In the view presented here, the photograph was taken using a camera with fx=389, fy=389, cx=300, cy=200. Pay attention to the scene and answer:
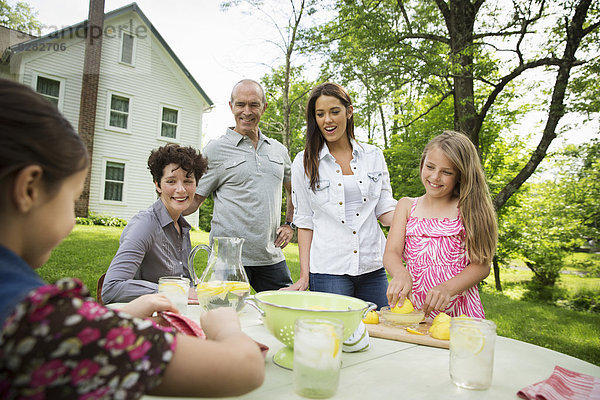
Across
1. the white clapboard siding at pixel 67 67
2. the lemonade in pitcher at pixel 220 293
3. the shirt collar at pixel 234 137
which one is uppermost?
the white clapboard siding at pixel 67 67

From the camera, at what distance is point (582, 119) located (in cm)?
641

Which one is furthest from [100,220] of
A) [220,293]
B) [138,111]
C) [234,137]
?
[220,293]

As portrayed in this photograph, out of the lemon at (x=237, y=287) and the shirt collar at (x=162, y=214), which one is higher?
the shirt collar at (x=162, y=214)

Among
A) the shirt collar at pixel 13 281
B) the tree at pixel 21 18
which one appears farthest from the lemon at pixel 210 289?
the tree at pixel 21 18

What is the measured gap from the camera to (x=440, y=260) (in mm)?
2295

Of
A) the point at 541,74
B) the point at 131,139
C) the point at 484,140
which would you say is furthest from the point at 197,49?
the point at 541,74

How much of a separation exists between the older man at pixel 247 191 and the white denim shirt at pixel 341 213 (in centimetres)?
65

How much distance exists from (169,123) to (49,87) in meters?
4.21

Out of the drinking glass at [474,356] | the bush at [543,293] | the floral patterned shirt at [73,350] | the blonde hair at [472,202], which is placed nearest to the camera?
the floral patterned shirt at [73,350]

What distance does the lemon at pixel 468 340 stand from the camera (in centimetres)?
111

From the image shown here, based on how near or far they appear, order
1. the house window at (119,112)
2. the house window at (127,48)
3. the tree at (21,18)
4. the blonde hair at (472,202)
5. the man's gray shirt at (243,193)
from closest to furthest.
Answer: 1. the blonde hair at (472,202)
2. the man's gray shirt at (243,193)
3. the house window at (119,112)
4. the house window at (127,48)
5. the tree at (21,18)

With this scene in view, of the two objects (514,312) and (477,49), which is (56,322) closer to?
(477,49)

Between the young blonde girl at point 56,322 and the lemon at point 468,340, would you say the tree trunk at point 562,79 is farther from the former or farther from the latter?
the young blonde girl at point 56,322

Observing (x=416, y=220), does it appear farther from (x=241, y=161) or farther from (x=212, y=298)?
(x=241, y=161)
